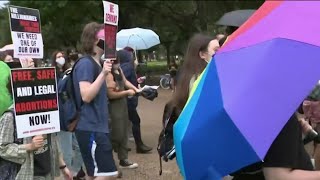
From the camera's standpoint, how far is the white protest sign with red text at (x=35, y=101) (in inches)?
133

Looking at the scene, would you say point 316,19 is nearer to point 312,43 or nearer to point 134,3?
point 312,43

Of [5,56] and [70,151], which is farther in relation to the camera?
[70,151]

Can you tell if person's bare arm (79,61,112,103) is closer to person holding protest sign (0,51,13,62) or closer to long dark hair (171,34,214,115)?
long dark hair (171,34,214,115)

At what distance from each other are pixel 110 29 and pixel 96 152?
41.0 inches

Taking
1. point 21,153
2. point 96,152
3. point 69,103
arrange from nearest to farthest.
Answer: point 21,153
point 96,152
point 69,103

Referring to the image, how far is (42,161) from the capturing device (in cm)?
370

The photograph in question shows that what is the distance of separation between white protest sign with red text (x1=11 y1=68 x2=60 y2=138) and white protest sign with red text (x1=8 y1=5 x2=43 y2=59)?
1.11 ft

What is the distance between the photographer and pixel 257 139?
77.5 inches

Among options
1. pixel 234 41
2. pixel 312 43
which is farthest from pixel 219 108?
pixel 312 43

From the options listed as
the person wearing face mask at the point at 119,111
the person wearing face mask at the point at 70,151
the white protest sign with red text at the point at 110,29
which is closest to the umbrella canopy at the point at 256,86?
the white protest sign with red text at the point at 110,29

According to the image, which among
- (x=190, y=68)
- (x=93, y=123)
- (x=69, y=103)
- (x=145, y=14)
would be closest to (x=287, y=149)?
(x=190, y=68)

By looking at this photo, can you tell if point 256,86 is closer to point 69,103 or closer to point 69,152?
point 69,103

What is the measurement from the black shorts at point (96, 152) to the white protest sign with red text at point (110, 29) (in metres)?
0.69

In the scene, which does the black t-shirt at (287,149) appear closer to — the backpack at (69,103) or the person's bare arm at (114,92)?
the backpack at (69,103)
